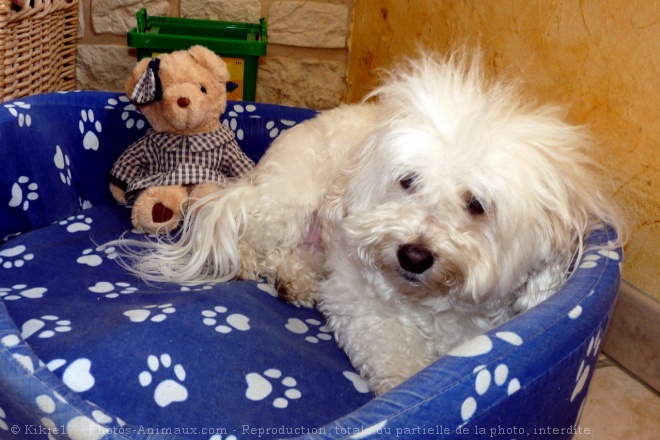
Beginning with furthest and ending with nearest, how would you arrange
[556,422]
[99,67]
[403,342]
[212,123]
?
[99,67]
[212,123]
[403,342]
[556,422]

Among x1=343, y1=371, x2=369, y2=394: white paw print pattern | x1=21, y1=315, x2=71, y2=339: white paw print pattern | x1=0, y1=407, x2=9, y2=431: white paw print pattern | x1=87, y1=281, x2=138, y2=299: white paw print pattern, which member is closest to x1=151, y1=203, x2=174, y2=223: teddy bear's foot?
x1=87, y1=281, x2=138, y2=299: white paw print pattern

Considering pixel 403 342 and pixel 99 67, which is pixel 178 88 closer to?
pixel 403 342

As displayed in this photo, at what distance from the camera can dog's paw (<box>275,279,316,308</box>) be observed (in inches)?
62.9

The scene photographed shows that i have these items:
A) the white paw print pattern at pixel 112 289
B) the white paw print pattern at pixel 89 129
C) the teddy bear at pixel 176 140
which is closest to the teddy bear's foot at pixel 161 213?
the teddy bear at pixel 176 140

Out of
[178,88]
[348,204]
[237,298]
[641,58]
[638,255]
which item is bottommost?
[237,298]

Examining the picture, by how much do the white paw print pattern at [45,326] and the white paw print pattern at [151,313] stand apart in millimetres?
126

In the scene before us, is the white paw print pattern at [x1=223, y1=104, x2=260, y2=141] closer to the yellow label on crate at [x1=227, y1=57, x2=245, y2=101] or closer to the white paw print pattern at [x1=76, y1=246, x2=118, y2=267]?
the yellow label on crate at [x1=227, y1=57, x2=245, y2=101]

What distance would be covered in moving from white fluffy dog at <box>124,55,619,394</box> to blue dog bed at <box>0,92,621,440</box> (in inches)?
3.2

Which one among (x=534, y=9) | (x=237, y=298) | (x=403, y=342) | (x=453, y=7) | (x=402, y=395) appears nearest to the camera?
(x=402, y=395)

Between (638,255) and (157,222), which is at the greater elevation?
(638,255)

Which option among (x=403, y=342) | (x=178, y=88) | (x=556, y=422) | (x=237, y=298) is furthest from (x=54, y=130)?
(x=556, y=422)

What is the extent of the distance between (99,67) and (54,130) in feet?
3.21

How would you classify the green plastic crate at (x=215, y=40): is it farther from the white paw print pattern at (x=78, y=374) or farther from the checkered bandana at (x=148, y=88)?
the white paw print pattern at (x=78, y=374)

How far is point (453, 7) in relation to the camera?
6.75ft
